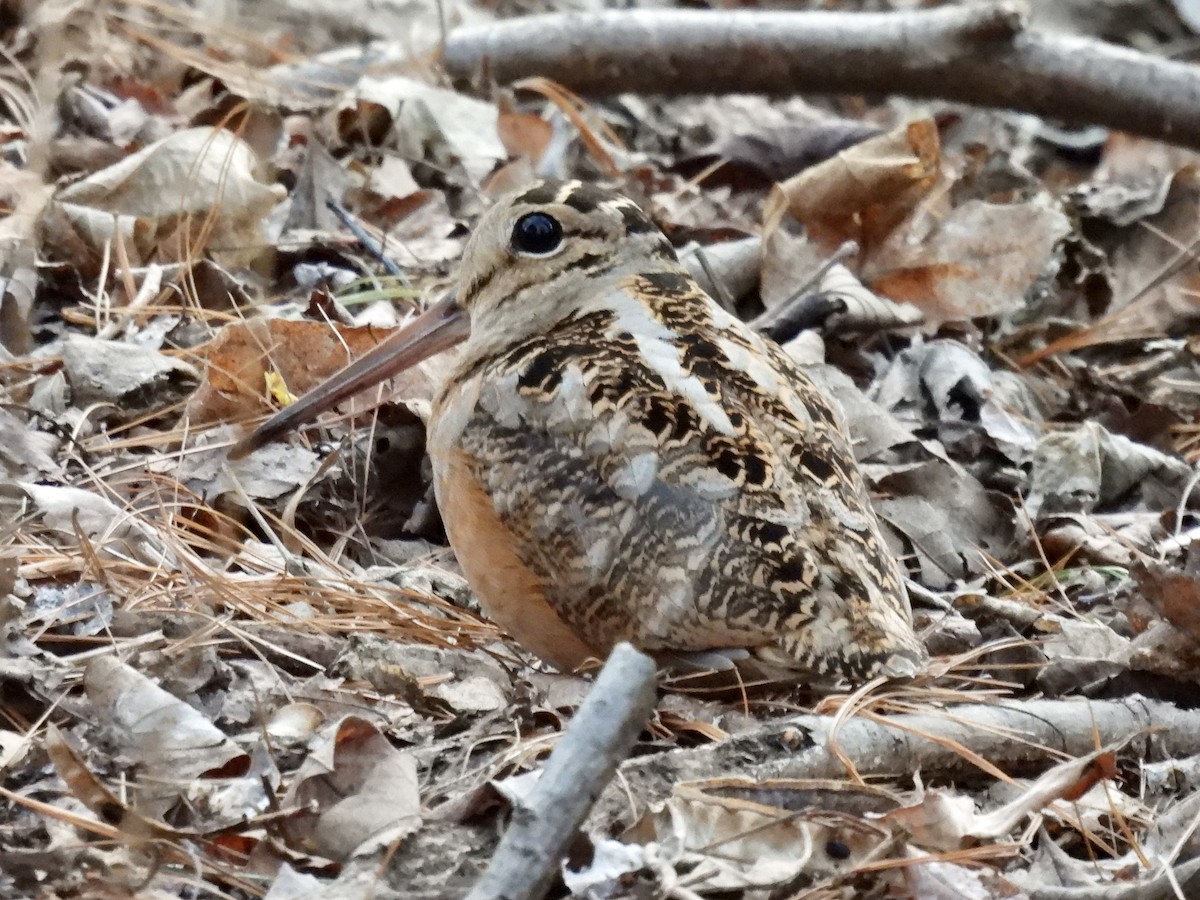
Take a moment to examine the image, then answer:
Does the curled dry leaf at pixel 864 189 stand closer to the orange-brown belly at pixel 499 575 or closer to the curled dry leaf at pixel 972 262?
the curled dry leaf at pixel 972 262

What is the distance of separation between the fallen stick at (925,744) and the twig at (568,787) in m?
0.46

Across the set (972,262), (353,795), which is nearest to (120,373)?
(353,795)

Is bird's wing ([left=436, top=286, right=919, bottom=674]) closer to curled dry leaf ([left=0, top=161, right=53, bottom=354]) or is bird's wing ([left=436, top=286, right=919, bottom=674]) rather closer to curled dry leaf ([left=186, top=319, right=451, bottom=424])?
curled dry leaf ([left=186, top=319, right=451, bottom=424])

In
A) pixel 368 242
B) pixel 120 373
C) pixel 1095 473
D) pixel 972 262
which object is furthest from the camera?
pixel 972 262

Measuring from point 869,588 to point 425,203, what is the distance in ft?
11.0

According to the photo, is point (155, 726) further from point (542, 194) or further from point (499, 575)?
point (542, 194)

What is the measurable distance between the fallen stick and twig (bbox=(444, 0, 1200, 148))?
3.87 meters

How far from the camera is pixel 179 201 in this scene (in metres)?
5.16

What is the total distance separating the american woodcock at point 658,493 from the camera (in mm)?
3135

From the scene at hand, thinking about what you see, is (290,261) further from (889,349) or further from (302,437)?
(889,349)

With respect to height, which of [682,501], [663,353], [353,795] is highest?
[663,353]

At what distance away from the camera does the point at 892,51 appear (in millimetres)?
6645

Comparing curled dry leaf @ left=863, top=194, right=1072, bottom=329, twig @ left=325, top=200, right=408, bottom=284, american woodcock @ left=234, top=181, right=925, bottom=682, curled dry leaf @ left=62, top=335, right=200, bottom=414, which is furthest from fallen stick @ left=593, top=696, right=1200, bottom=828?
twig @ left=325, top=200, right=408, bottom=284

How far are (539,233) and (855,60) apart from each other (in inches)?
130
